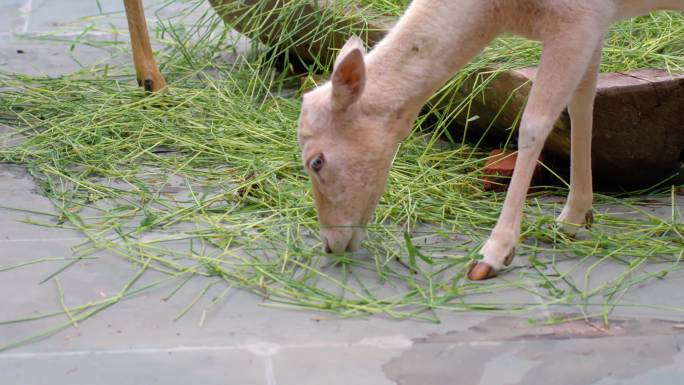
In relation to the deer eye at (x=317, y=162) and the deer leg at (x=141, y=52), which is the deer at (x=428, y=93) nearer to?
the deer eye at (x=317, y=162)

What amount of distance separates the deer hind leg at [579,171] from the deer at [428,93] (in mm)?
461

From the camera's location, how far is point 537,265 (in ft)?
12.9

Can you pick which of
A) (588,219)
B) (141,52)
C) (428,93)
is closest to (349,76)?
(428,93)

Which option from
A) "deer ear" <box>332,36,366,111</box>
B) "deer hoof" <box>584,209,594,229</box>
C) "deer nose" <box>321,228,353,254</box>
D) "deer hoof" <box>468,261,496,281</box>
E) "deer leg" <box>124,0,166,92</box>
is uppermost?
"deer ear" <box>332,36,366,111</box>

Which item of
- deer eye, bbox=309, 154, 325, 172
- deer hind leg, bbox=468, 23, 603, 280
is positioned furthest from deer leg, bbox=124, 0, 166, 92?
deer hind leg, bbox=468, 23, 603, 280

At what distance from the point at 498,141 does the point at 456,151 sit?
0.98ft

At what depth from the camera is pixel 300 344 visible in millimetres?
3291

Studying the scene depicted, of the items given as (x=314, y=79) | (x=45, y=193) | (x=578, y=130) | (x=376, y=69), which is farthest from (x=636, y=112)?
(x=45, y=193)

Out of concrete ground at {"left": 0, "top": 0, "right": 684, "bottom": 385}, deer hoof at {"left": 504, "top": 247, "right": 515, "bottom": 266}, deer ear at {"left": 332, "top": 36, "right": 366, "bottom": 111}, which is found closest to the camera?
concrete ground at {"left": 0, "top": 0, "right": 684, "bottom": 385}

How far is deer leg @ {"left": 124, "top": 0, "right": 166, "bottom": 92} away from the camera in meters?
6.12

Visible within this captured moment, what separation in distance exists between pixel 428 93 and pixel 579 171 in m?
0.86

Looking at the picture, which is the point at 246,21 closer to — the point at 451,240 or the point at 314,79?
the point at 314,79

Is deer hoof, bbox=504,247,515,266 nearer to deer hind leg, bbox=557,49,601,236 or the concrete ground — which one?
the concrete ground

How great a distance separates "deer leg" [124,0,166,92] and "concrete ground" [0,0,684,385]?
2422 millimetres
